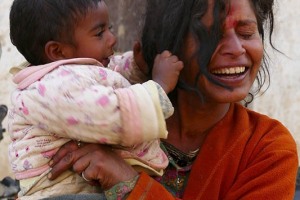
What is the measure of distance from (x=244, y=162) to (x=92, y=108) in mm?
750

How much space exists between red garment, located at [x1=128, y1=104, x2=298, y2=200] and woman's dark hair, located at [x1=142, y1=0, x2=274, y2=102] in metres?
0.26

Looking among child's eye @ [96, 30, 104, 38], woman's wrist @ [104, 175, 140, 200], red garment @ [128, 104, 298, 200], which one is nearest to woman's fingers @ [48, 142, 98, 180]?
woman's wrist @ [104, 175, 140, 200]

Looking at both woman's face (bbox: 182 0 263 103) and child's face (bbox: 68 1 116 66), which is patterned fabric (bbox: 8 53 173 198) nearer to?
child's face (bbox: 68 1 116 66)

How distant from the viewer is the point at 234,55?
2.32 metres

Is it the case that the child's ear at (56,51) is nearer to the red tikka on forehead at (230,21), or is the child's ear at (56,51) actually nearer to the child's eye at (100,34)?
the child's eye at (100,34)

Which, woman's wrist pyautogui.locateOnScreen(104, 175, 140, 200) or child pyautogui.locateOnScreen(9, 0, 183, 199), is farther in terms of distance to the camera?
woman's wrist pyautogui.locateOnScreen(104, 175, 140, 200)

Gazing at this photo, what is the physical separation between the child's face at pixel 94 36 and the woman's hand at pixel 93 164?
311mm

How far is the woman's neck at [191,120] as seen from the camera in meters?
2.61

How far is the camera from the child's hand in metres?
2.19

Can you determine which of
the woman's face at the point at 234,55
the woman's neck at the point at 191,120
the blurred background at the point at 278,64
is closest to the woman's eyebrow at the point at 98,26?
the woman's face at the point at 234,55

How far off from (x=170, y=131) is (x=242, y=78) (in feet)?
1.43

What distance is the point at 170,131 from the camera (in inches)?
104

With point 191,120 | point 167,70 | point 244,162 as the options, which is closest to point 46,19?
point 167,70

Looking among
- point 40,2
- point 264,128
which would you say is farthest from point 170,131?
point 40,2
